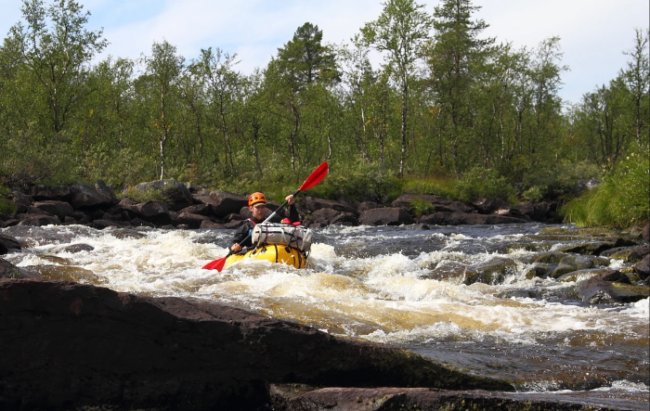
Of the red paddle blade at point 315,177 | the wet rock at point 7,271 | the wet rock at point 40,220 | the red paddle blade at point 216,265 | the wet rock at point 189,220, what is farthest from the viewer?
the wet rock at point 189,220

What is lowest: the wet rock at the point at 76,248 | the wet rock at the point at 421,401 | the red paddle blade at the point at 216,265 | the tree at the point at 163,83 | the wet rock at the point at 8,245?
the red paddle blade at the point at 216,265

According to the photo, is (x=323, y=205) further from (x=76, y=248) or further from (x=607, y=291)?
(x=607, y=291)

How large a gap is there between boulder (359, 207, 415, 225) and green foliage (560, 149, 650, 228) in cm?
540

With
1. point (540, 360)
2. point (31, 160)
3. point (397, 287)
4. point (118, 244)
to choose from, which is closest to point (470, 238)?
point (397, 287)

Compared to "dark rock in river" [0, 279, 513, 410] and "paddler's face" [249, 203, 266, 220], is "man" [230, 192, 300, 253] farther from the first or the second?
"dark rock in river" [0, 279, 513, 410]

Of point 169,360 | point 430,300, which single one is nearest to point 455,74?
point 430,300

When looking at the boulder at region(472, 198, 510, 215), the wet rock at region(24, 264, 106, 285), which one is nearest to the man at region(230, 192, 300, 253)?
the wet rock at region(24, 264, 106, 285)

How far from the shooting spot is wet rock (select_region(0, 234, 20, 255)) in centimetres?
1063

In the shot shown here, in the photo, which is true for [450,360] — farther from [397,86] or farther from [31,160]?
[397,86]

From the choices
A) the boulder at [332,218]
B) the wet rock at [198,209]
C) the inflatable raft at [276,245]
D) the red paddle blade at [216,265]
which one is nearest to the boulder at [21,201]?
the wet rock at [198,209]

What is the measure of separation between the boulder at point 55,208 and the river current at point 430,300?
4.11 metres

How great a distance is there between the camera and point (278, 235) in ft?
29.2

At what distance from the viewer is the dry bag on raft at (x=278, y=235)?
8.91 m

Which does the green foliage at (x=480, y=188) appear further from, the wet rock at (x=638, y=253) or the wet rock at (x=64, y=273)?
the wet rock at (x=64, y=273)
